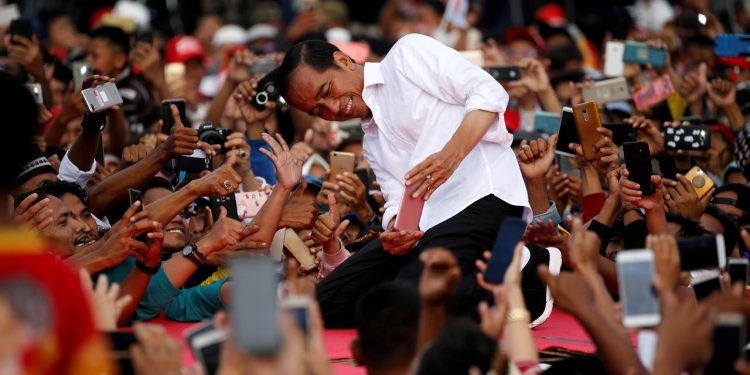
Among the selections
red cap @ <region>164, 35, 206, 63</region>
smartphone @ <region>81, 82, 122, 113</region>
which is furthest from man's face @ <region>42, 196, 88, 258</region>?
red cap @ <region>164, 35, 206, 63</region>

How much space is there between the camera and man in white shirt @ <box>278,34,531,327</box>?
215 inches

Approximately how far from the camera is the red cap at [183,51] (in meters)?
12.0

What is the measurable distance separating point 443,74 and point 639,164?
3.77ft

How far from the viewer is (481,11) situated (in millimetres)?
14500

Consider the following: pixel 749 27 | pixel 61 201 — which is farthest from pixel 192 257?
pixel 749 27

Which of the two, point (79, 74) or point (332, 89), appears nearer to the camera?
point (332, 89)

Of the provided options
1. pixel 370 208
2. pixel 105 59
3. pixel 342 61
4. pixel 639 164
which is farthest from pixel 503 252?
pixel 105 59

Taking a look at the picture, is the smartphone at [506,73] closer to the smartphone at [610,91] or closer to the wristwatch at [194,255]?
the smartphone at [610,91]

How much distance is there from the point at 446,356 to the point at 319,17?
9.02 meters

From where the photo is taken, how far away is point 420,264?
5484 mm

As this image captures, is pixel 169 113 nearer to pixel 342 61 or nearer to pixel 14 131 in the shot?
pixel 342 61

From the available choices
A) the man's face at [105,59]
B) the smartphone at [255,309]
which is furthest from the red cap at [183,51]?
the smartphone at [255,309]

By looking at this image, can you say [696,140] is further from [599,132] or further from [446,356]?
[446,356]

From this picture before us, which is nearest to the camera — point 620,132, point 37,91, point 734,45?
point 620,132
